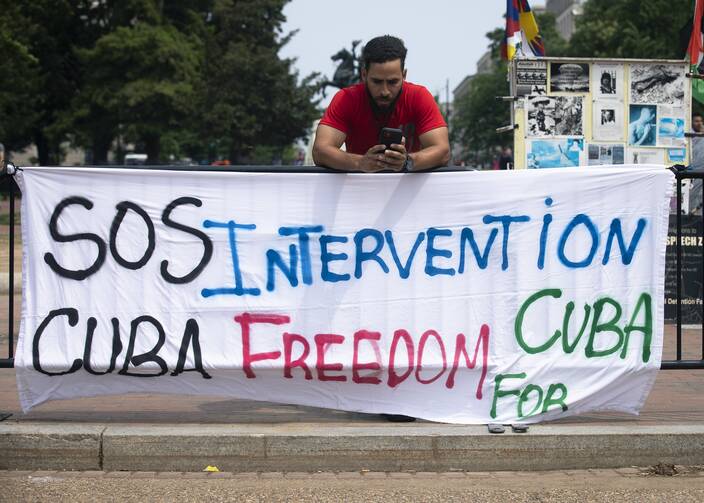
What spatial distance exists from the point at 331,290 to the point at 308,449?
829mm

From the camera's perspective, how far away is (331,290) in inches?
209

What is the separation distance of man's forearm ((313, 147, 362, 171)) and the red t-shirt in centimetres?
24

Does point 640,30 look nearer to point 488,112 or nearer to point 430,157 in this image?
point 488,112

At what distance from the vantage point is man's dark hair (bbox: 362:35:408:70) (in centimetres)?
538

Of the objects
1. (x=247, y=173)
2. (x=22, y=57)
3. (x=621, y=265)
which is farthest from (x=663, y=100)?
(x=22, y=57)

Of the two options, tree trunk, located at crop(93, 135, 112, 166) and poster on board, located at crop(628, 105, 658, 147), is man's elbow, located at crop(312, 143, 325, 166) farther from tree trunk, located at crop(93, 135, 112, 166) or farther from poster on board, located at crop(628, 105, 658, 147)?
tree trunk, located at crop(93, 135, 112, 166)

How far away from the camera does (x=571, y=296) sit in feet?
17.5

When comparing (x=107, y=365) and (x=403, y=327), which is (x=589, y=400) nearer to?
(x=403, y=327)

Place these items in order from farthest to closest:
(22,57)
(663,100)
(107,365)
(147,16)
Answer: (147,16), (22,57), (663,100), (107,365)

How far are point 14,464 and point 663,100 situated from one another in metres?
8.23

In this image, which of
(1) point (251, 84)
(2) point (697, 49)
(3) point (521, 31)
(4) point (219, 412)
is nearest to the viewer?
(4) point (219, 412)

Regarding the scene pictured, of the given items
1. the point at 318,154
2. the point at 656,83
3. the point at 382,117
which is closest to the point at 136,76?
the point at 656,83

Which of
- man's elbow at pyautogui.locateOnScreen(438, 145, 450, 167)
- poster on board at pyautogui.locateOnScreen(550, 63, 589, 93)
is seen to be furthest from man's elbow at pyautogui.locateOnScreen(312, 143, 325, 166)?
poster on board at pyautogui.locateOnScreen(550, 63, 589, 93)

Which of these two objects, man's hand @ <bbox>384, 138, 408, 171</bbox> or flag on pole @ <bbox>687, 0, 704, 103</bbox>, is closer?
man's hand @ <bbox>384, 138, 408, 171</bbox>
